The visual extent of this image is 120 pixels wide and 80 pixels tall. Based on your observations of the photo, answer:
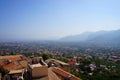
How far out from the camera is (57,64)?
24656 mm

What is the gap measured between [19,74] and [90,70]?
2065cm

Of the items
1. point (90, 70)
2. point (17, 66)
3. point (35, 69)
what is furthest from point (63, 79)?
point (90, 70)

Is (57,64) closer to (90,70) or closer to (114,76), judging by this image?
(114,76)

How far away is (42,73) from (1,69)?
9.21 metres

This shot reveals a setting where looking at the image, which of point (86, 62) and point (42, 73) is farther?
point (86, 62)

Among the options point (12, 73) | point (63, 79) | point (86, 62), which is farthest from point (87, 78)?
point (86, 62)

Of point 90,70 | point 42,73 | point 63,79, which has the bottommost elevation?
point 90,70

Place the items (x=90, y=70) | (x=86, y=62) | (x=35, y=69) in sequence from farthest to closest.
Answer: (x=86, y=62), (x=90, y=70), (x=35, y=69)

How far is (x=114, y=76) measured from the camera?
28141 millimetres

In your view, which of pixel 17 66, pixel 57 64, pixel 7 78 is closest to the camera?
pixel 7 78

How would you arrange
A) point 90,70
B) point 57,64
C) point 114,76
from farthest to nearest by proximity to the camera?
point 90,70
point 114,76
point 57,64

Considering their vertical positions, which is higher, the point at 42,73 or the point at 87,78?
the point at 42,73

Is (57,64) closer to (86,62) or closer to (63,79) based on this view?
(63,79)

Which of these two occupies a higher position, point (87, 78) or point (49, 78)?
point (49, 78)
